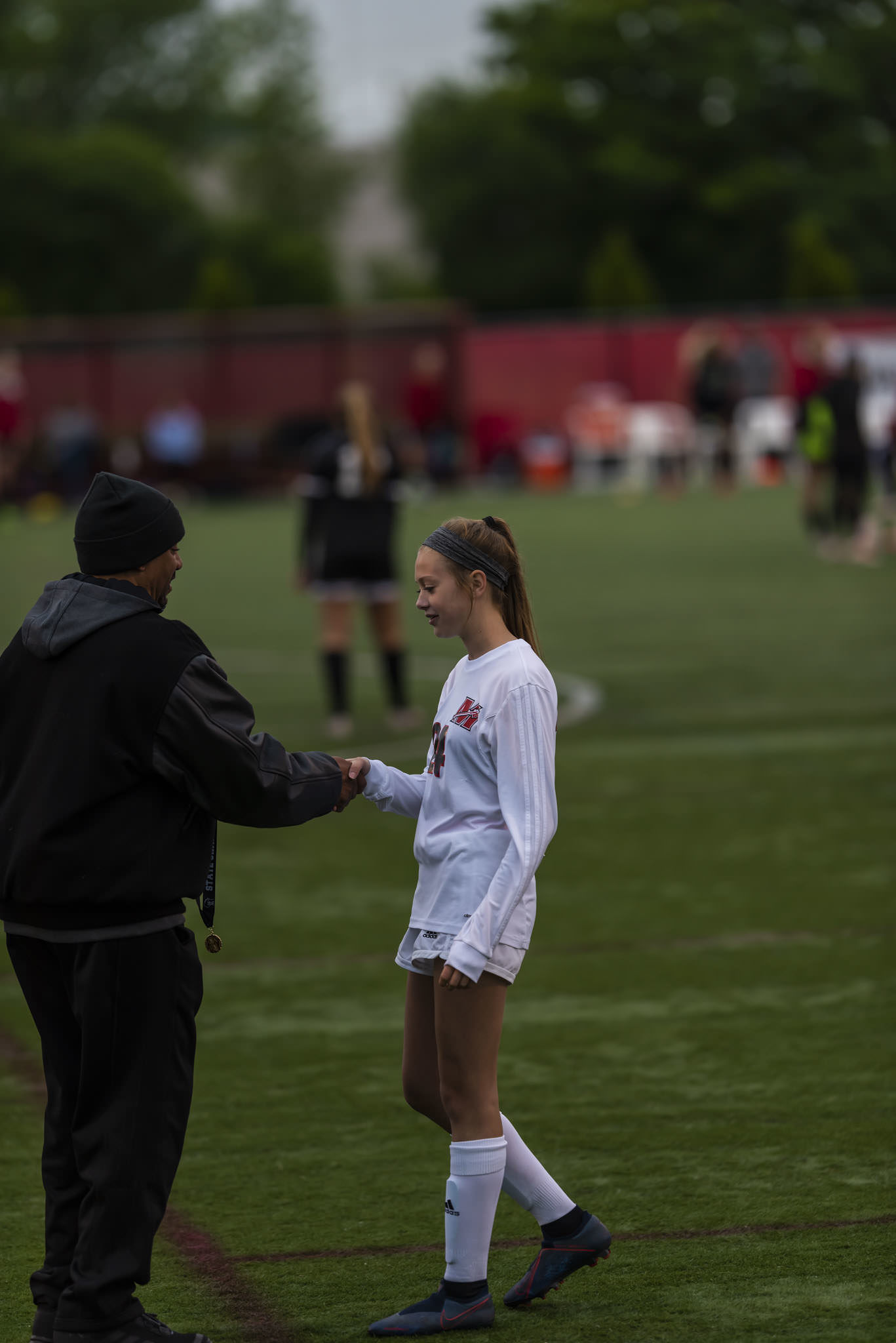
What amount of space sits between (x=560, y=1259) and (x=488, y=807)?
1016mm

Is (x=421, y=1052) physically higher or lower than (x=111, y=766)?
lower

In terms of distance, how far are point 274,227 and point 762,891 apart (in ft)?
233

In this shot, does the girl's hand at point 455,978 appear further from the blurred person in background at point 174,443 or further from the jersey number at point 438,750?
Answer: the blurred person in background at point 174,443

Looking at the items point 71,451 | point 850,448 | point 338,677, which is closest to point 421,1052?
point 338,677

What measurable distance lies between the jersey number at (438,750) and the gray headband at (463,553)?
34cm

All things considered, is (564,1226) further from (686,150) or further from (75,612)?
(686,150)

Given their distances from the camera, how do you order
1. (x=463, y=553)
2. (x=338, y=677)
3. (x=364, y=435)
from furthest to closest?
(x=338, y=677), (x=364, y=435), (x=463, y=553)

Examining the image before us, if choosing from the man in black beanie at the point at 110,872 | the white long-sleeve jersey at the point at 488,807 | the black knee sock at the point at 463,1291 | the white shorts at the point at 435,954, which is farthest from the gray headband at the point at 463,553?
the black knee sock at the point at 463,1291

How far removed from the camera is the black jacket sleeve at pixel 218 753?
162 inches

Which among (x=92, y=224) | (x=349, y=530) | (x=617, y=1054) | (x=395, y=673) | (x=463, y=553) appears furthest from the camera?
(x=92, y=224)

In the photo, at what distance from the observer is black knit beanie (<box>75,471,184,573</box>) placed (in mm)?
4266

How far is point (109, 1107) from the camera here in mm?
4148

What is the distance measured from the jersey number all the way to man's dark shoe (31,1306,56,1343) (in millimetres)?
1359

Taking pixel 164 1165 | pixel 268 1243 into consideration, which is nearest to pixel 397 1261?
pixel 268 1243
